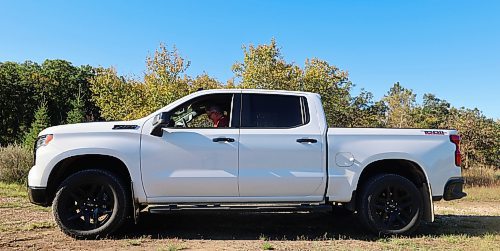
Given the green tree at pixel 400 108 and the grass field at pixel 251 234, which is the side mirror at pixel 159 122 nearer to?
the grass field at pixel 251 234

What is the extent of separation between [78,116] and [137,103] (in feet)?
25.8

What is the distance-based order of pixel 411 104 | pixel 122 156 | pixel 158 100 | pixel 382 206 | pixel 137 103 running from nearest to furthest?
pixel 122 156
pixel 382 206
pixel 158 100
pixel 137 103
pixel 411 104

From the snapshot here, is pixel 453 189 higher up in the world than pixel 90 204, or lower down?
higher up

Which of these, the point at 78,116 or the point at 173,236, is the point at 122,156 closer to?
the point at 173,236

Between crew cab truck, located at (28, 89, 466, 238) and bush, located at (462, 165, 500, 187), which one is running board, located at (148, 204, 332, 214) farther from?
bush, located at (462, 165, 500, 187)

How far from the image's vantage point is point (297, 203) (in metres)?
6.04

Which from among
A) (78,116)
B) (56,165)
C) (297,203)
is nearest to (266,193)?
(297,203)

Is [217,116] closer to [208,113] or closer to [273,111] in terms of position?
[208,113]

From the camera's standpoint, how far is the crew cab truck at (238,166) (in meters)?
5.76

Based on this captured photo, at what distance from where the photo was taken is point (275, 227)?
6867 mm

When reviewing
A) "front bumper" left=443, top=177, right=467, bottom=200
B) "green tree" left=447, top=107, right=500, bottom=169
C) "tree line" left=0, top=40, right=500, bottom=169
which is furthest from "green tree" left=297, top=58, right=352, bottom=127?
"front bumper" left=443, top=177, right=467, bottom=200

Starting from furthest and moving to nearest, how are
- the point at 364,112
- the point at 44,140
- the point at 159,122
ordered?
the point at 364,112 < the point at 44,140 < the point at 159,122

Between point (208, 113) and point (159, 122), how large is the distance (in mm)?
974

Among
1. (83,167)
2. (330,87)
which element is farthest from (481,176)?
(83,167)
